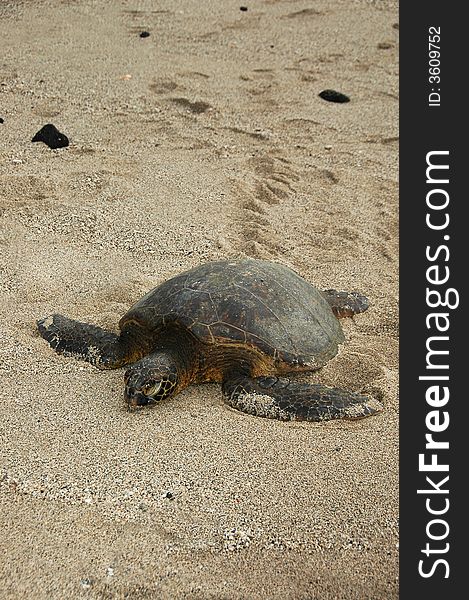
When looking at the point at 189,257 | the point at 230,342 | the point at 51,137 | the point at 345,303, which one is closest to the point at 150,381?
the point at 230,342

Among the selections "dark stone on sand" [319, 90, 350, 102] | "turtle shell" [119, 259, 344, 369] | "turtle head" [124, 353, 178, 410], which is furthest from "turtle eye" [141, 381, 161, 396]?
"dark stone on sand" [319, 90, 350, 102]

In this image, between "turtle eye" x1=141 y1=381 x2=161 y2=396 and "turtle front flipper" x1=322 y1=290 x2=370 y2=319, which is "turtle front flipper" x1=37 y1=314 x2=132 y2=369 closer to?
"turtle eye" x1=141 y1=381 x2=161 y2=396

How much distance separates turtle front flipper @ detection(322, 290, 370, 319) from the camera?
162 inches

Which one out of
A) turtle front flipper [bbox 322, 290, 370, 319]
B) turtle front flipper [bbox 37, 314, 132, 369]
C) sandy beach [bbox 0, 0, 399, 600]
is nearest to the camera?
sandy beach [bbox 0, 0, 399, 600]

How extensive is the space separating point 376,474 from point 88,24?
21.4ft

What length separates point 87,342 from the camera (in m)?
3.62

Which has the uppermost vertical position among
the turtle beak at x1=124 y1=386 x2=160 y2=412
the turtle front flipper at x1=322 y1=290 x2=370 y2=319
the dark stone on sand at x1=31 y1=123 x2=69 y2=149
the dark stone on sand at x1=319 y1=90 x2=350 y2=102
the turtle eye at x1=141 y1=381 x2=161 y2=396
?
the turtle eye at x1=141 y1=381 x2=161 y2=396

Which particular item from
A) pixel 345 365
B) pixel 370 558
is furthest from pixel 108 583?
pixel 345 365

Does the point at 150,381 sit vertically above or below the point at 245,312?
below

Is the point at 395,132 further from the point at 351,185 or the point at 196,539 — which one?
the point at 196,539

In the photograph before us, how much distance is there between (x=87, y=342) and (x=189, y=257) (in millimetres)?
1201

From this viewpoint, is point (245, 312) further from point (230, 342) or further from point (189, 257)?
point (189, 257)

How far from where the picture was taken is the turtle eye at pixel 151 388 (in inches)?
125

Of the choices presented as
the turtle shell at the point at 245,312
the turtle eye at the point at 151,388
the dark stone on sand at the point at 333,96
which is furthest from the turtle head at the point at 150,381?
the dark stone on sand at the point at 333,96
